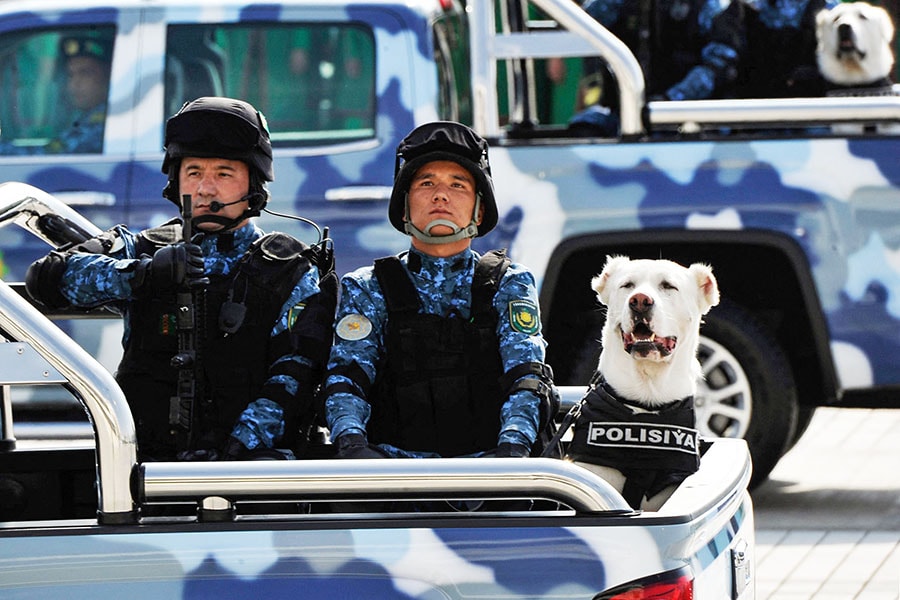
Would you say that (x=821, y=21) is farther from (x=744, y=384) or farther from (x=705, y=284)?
(x=705, y=284)

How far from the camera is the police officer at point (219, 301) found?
10.5ft

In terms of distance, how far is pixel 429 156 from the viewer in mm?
3428

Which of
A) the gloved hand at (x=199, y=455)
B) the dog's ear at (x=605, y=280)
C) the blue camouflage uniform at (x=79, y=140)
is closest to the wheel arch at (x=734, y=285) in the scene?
the blue camouflage uniform at (x=79, y=140)

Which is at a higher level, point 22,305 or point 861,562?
point 22,305

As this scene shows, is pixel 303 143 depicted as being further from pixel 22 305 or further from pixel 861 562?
pixel 22 305

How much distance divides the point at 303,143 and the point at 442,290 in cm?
273

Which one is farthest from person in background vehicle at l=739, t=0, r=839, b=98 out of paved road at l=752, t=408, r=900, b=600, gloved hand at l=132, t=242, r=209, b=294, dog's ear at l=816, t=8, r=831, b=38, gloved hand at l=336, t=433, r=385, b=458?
gloved hand at l=132, t=242, r=209, b=294

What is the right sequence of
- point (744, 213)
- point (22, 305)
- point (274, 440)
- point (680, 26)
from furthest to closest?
point (680, 26)
point (744, 213)
point (274, 440)
point (22, 305)

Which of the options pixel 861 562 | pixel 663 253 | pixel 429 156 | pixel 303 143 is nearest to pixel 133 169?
pixel 303 143

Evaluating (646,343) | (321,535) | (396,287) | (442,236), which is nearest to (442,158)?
(442,236)

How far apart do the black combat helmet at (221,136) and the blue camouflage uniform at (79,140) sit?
2.62 m

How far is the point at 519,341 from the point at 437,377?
20 cm

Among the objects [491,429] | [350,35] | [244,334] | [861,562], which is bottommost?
[861,562]

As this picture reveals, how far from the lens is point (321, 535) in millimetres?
2426
